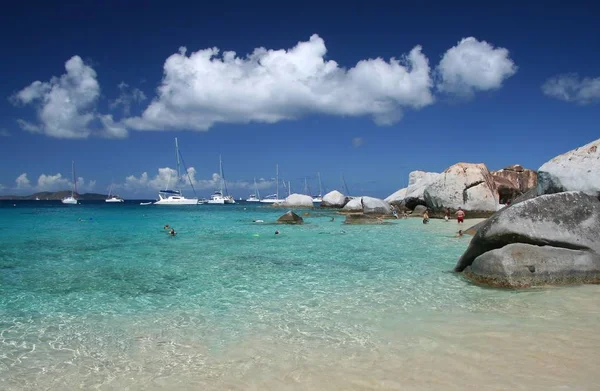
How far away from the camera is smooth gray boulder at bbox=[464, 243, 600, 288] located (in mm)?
9953

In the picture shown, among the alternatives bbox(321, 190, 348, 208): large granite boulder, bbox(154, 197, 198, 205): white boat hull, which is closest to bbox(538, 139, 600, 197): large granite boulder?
bbox(321, 190, 348, 208): large granite boulder

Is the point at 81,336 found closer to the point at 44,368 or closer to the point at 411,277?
the point at 44,368

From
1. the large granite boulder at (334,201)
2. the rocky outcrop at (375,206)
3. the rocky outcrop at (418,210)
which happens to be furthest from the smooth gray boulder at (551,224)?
the large granite boulder at (334,201)

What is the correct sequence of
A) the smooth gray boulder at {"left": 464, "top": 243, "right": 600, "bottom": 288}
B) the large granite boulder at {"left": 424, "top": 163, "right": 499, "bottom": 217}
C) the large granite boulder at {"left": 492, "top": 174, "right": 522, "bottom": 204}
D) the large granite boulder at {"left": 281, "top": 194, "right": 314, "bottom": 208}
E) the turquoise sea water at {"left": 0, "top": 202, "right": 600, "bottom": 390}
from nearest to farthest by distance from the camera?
the turquoise sea water at {"left": 0, "top": 202, "right": 600, "bottom": 390}, the smooth gray boulder at {"left": 464, "top": 243, "right": 600, "bottom": 288}, the large granite boulder at {"left": 424, "top": 163, "right": 499, "bottom": 217}, the large granite boulder at {"left": 492, "top": 174, "right": 522, "bottom": 204}, the large granite boulder at {"left": 281, "top": 194, "right": 314, "bottom": 208}

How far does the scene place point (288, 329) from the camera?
754 centimetres

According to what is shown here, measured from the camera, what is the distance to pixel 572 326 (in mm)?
7188

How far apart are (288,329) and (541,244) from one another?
6927 mm

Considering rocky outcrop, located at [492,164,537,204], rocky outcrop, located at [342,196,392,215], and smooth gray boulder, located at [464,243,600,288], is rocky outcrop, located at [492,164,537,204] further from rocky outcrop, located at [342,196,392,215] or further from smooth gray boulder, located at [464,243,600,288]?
smooth gray boulder, located at [464,243,600,288]

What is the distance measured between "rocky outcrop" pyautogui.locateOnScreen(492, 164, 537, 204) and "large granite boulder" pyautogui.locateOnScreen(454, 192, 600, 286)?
35187mm

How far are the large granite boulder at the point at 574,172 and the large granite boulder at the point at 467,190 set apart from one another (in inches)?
964

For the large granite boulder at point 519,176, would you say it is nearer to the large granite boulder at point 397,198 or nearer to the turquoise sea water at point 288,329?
the large granite boulder at point 397,198

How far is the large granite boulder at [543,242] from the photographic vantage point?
395 inches

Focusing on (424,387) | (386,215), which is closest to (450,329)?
(424,387)

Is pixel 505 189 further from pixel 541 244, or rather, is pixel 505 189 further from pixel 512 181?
pixel 541 244
